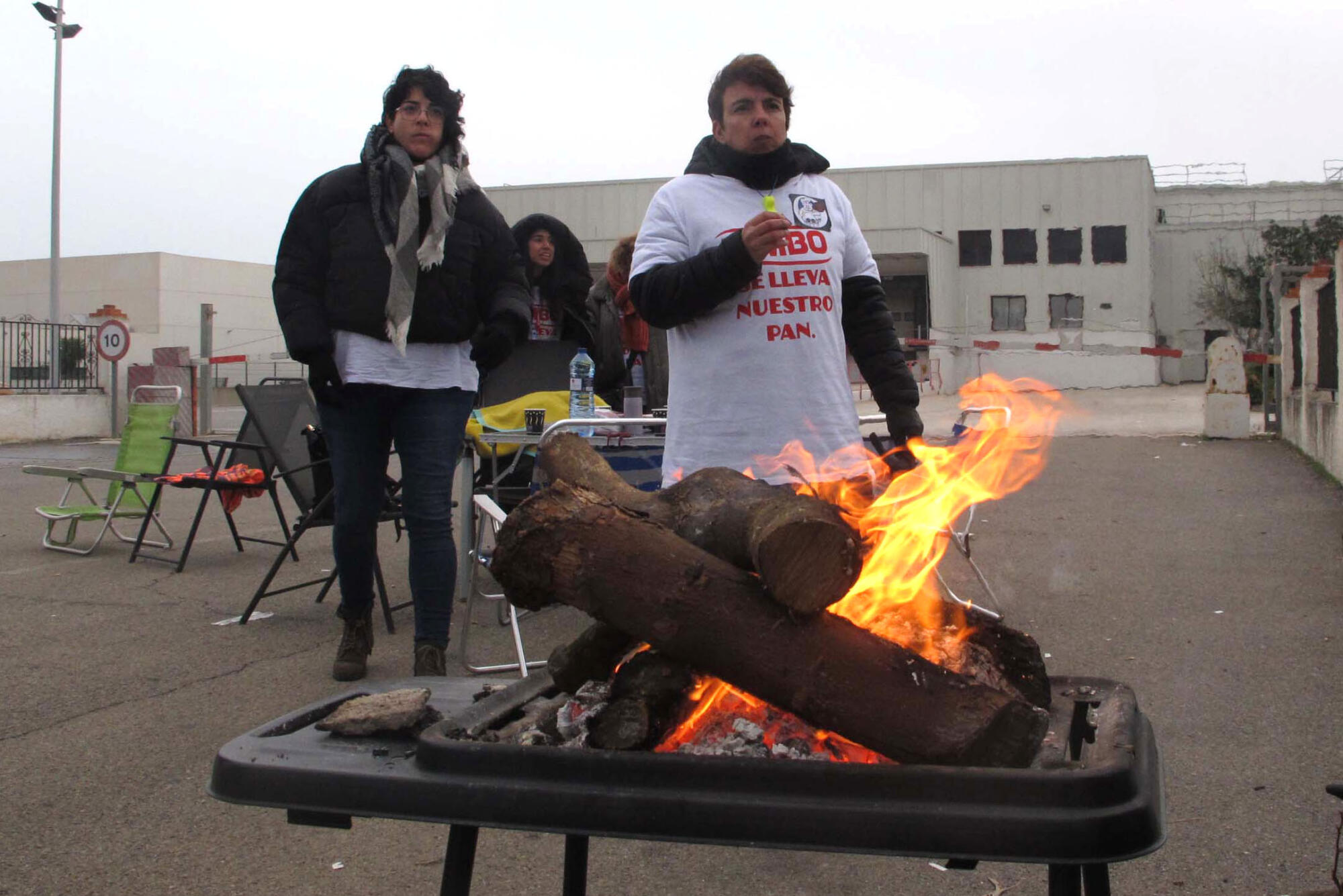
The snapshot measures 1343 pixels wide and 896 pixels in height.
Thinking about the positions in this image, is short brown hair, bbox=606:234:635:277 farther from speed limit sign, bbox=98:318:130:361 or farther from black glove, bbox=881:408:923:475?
speed limit sign, bbox=98:318:130:361

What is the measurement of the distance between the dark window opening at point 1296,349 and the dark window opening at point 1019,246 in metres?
27.9

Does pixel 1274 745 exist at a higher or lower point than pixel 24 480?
lower

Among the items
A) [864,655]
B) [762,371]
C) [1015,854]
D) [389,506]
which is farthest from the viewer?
[389,506]

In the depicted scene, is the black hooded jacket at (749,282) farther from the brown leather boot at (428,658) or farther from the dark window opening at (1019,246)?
the dark window opening at (1019,246)

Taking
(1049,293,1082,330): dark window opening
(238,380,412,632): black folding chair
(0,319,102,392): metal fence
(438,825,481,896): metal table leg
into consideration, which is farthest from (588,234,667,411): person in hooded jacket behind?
(1049,293,1082,330): dark window opening

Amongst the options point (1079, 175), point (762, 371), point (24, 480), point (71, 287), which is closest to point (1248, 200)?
point (1079, 175)

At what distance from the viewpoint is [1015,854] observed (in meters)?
1.39

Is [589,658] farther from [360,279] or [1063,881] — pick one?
[360,279]

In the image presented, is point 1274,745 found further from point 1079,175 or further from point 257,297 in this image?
point 257,297

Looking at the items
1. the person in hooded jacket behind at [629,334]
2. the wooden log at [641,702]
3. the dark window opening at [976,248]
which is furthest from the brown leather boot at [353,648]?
the dark window opening at [976,248]

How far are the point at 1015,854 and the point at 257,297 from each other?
60142 mm

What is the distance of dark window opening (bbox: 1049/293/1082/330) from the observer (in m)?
40.7

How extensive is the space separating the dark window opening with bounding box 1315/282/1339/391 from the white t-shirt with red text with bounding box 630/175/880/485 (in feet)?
30.4

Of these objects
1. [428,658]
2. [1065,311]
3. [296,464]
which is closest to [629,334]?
[296,464]
